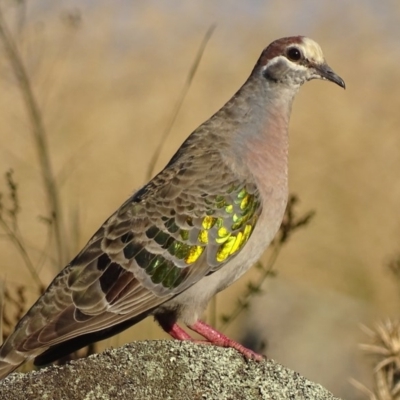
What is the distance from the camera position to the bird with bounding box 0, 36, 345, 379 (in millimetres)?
5781

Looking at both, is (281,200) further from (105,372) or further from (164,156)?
(164,156)

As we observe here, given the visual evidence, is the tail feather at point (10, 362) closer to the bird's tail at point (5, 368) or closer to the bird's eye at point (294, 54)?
the bird's tail at point (5, 368)

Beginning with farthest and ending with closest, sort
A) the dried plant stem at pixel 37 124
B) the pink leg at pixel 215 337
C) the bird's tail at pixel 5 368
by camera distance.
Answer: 1. the dried plant stem at pixel 37 124
2. the pink leg at pixel 215 337
3. the bird's tail at pixel 5 368

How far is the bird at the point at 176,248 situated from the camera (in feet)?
19.0

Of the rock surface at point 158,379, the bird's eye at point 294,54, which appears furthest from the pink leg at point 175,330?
the bird's eye at point 294,54

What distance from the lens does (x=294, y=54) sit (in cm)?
662

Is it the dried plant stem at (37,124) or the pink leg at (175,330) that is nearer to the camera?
the pink leg at (175,330)

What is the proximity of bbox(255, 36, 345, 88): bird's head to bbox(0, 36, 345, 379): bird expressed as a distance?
1.36ft

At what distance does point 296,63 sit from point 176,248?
151 cm

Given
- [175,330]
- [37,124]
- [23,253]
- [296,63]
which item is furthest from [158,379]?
[37,124]

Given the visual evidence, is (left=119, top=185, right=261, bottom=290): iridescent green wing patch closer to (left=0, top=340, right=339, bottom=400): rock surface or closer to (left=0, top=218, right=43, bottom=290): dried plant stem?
(left=0, top=340, right=339, bottom=400): rock surface

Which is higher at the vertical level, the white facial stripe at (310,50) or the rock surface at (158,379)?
the white facial stripe at (310,50)

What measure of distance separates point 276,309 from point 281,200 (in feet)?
16.6

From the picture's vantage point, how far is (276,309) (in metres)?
11.2
